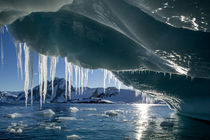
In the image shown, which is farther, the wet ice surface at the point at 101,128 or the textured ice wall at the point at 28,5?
the wet ice surface at the point at 101,128

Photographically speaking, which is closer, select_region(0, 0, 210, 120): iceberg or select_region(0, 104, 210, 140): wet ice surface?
select_region(0, 0, 210, 120): iceberg

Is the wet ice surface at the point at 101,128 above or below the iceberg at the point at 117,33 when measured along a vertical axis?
below

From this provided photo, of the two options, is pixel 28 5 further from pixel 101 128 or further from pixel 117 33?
pixel 101 128

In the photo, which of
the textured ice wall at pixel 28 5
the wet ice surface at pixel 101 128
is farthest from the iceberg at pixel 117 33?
the wet ice surface at pixel 101 128

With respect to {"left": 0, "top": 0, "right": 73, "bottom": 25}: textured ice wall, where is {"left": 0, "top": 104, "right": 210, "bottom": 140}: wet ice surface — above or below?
below

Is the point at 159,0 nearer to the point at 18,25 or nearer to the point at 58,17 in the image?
the point at 58,17

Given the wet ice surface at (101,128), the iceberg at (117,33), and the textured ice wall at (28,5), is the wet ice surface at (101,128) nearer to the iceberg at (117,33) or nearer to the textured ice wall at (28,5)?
the iceberg at (117,33)

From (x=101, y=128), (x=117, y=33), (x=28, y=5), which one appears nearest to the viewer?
(x=28, y=5)

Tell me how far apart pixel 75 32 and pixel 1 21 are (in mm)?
2122

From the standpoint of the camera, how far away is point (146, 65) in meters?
7.11

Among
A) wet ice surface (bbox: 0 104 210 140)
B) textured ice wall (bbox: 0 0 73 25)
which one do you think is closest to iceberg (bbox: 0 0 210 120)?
textured ice wall (bbox: 0 0 73 25)

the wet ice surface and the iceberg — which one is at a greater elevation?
the iceberg

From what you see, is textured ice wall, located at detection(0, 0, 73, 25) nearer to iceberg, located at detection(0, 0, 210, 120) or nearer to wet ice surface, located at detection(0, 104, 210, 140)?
iceberg, located at detection(0, 0, 210, 120)

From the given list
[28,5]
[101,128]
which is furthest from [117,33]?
[101,128]
